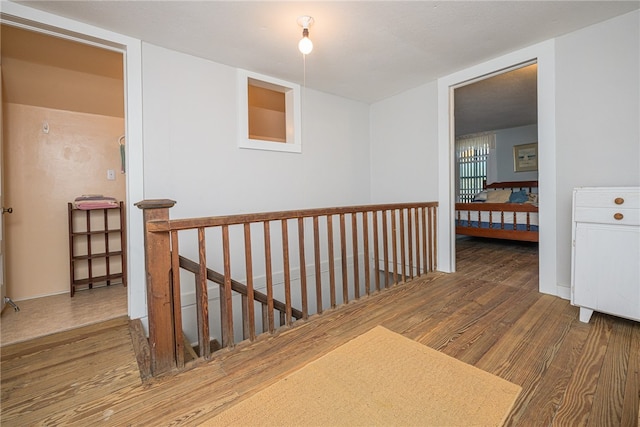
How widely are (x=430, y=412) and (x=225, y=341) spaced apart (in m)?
1.15

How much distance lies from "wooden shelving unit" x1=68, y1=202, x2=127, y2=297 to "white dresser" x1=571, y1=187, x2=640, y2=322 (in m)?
4.13

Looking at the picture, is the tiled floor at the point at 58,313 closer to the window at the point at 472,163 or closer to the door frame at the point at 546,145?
the door frame at the point at 546,145

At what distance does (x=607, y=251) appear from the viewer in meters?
1.78

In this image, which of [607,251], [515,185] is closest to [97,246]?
[607,251]

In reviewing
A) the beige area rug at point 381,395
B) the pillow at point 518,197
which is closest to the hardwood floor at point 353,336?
the beige area rug at point 381,395

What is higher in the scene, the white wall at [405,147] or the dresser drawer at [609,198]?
the white wall at [405,147]

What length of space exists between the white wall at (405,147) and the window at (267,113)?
125 centimetres

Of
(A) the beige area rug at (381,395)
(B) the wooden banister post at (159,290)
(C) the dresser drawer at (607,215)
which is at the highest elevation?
(C) the dresser drawer at (607,215)

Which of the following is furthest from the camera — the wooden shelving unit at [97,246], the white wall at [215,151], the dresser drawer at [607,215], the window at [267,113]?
the wooden shelving unit at [97,246]

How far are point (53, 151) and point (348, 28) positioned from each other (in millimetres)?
3072

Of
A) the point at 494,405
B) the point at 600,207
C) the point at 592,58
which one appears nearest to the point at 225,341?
the point at 494,405

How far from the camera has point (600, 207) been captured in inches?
71.1

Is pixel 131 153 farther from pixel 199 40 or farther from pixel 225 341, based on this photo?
pixel 225 341

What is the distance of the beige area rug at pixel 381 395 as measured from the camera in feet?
3.58
